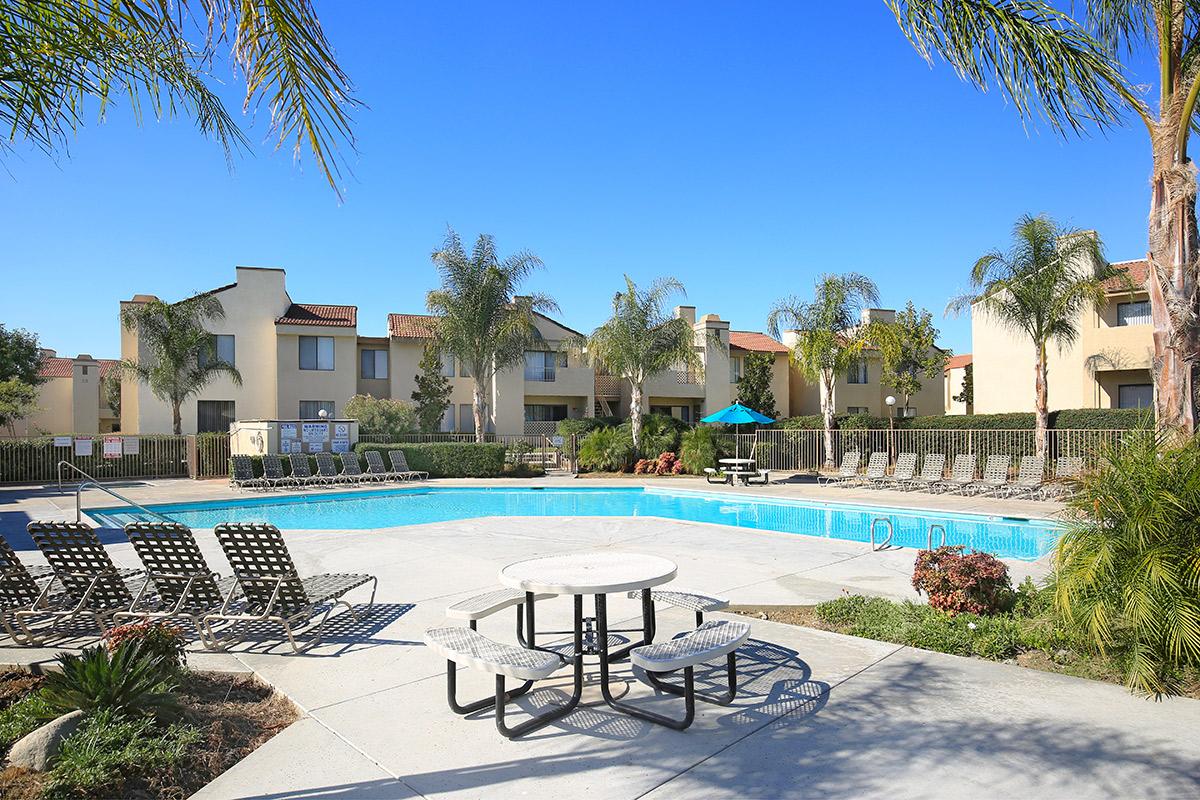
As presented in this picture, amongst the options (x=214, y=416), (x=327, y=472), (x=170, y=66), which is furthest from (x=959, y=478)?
(x=214, y=416)

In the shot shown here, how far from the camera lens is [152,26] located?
3342mm

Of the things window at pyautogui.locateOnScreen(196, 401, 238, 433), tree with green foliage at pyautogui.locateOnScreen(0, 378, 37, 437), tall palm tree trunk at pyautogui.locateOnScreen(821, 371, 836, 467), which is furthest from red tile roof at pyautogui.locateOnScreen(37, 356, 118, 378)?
tall palm tree trunk at pyautogui.locateOnScreen(821, 371, 836, 467)

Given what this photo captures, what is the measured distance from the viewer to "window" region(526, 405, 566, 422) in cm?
3781

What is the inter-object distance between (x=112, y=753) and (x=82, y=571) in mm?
3565

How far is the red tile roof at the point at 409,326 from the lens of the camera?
34.0 m

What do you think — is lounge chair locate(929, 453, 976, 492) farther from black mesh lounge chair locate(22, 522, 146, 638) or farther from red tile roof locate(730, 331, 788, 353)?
black mesh lounge chair locate(22, 522, 146, 638)

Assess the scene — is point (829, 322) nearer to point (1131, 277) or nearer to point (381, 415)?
point (1131, 277)

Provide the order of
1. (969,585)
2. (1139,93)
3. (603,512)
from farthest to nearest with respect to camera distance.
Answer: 1. (603,512)
2. (969,585)
3. (1139,93)

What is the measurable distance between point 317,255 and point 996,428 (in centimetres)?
2213

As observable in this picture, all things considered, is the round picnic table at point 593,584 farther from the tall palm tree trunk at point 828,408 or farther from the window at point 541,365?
the window at point 541,365

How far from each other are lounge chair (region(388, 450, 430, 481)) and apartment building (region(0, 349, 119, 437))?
32.4m

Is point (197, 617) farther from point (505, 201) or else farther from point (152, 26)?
point (505, 201)

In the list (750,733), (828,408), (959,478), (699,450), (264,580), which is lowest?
(750,733)

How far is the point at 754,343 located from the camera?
42.9 meters
